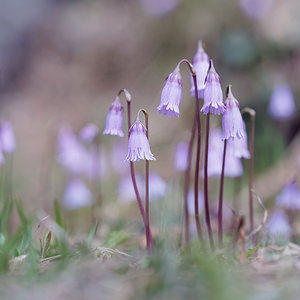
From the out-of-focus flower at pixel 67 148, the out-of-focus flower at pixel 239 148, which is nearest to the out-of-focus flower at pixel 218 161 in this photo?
the out-of-focus flower at pixel 239 148

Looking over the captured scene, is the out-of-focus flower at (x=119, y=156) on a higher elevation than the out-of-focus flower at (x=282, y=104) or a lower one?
lower

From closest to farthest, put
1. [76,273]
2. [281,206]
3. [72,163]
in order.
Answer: [76,273] → [281,206] → [72,163]

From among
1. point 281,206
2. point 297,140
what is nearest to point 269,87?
point 297,140

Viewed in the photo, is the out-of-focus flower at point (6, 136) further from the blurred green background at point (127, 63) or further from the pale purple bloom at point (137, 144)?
the pale purple bloom at point (137, 144)

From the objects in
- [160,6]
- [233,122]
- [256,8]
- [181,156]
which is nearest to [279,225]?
[181,156]

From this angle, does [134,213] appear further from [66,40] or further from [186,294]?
[66,40]

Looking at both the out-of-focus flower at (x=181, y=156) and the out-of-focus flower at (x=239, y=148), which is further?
the out-of-focus flower at (x=181, y=156)
